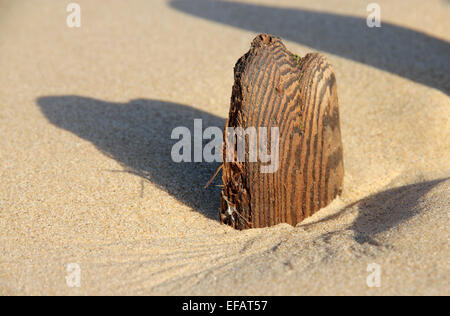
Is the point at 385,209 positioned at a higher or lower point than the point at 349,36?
lower

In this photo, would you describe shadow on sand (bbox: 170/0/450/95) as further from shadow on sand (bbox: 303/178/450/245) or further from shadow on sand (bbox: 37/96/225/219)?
shadow on sand (bbox: 37/96/225/219)

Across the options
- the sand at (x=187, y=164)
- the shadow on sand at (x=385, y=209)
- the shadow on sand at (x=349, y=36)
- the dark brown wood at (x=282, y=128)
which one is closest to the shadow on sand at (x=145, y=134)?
the sand at (x=187, y=164)

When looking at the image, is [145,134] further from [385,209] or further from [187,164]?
[385,209]

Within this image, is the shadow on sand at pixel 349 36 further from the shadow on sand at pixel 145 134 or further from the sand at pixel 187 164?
the shadow on sand at pixel 145 134

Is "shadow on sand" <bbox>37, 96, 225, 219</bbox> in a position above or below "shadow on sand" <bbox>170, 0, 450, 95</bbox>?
below

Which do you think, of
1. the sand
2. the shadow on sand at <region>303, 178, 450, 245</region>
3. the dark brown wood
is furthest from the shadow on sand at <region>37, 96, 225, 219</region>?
the shadow on sand at <region>303, 178, 450, 245</region>

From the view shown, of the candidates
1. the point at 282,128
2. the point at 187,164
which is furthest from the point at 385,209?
the point at 187,164
